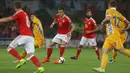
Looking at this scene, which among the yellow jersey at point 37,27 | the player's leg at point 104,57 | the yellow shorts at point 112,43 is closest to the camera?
the player's leg at point 104,57

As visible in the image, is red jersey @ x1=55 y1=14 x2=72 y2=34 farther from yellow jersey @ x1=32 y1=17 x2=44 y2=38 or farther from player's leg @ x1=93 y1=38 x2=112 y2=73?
player's leg @ x1=93 y1=38 x2=112 y2=73

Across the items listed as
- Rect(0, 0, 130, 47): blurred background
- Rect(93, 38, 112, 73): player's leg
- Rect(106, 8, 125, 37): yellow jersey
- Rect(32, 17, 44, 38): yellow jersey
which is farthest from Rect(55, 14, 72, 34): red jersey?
Rect(0, 0, 130, 47): blurred background

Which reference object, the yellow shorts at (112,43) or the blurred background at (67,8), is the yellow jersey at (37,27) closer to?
the yellow shorts at (112,43)

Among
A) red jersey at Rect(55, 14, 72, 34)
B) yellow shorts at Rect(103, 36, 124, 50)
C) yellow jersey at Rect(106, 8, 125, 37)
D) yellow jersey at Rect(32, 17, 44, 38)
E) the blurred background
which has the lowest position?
the blurred background

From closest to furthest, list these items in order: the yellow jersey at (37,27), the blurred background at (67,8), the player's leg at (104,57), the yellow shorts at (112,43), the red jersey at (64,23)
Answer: the player's leg at (104,57), the yellow shorts at (112,43), the red jersey at (64,23), the yellow jersey at (37,27), the blurred background at (67,8)

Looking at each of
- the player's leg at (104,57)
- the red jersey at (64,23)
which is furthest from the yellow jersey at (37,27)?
the player's leg at (104,57)

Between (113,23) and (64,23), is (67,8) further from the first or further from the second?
(113,23)

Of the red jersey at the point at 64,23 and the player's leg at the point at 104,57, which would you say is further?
the red jersey at the point at 64,23

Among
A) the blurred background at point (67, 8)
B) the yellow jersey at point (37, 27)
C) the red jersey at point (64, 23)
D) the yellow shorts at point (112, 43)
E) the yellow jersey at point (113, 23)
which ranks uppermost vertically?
the yellow jersey at point (113, 23)

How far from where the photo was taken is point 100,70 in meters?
12.9

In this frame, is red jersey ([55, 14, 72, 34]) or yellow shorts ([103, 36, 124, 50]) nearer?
yellow shorts ([103, 36, 124, 50])

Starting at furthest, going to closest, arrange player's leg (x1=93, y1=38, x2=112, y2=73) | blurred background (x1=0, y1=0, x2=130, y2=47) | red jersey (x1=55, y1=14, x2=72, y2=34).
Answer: blurred background (x1=0, y1=0, x2=130, y2=47)
red jersey (x1=55, y1=14, x2=72, y2=34)
player's leg (x1=93, y1=38, x2=112, y2=73)

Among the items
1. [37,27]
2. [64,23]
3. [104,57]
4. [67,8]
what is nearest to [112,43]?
[104,57]

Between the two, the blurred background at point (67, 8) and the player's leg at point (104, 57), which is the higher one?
the player's leg at point (104, 57)
